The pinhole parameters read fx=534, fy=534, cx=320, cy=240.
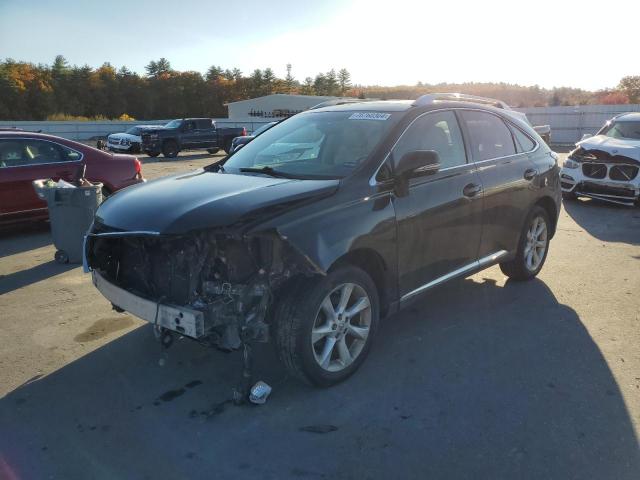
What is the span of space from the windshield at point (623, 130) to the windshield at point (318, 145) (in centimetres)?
854

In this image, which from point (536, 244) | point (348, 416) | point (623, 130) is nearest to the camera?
point (348, 416)

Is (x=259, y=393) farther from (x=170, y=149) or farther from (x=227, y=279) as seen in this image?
(x=170, y=149)

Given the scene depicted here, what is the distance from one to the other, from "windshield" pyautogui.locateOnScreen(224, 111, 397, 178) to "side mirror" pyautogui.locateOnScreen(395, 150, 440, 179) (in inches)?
10.6

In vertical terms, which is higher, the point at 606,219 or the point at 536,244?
the point at 536,244

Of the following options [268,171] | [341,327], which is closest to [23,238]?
[268,171]

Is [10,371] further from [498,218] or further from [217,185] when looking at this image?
[498,218]

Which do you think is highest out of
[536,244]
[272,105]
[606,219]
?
[272,105]

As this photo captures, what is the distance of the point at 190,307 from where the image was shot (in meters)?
3.20

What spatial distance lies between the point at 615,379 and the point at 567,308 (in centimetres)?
140

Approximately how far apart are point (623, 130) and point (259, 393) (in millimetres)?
10469

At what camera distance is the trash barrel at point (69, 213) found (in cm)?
636

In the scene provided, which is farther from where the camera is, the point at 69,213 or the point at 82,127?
the point at 82,127

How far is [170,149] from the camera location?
78.3 feet

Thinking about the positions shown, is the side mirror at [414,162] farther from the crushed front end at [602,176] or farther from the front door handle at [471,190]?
the crushed front end at [602,176]
